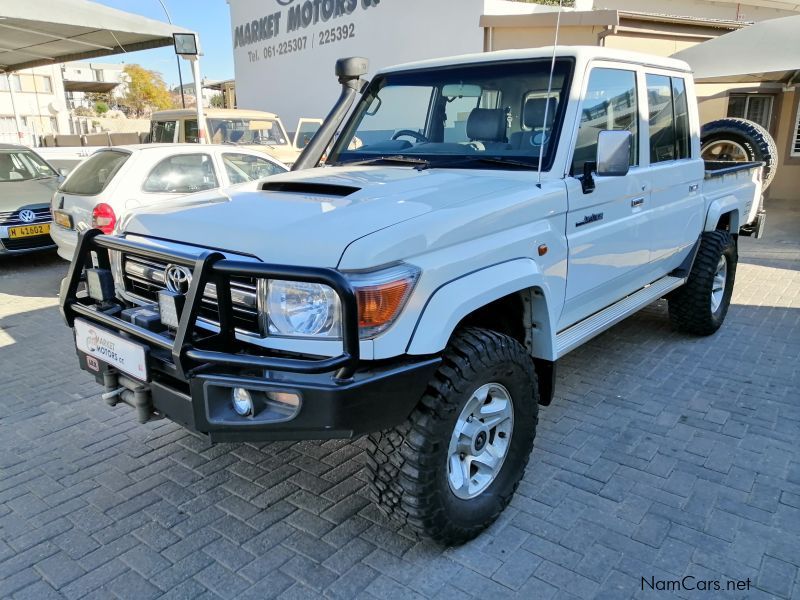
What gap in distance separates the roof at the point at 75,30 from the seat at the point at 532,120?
988cm

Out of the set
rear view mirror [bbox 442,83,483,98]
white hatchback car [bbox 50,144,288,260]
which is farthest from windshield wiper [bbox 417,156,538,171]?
white hatchback car [bbox 50,144,288,260]

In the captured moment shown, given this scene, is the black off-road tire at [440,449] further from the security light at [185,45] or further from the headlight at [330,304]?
the security light at [185,45]

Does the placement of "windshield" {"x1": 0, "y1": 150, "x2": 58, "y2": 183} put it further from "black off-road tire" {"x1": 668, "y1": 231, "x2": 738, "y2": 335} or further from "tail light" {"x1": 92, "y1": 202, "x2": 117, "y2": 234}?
"black off-road tire" {"x1": 668, "y1": 231, "x2": 738, "y2": 335}

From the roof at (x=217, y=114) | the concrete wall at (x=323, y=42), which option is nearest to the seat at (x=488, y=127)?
the roof at (x=217, y=114)

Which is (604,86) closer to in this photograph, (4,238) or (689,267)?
(689,267)

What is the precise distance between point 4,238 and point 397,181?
6.91 m

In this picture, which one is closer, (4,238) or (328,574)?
(328,574)

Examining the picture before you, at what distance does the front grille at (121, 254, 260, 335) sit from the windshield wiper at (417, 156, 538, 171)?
4.55ft

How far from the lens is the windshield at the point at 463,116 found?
10.6 ft

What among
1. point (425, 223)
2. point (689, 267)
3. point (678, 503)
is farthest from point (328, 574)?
point (689, 267)

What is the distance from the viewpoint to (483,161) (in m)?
3.27

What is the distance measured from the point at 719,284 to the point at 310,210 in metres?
4.17

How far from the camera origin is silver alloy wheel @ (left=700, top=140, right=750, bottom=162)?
329 inches

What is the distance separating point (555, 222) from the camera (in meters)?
3.01
